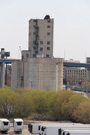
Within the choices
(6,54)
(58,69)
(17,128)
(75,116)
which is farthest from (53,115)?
(6,54)

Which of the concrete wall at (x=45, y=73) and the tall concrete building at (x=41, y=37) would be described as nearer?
the concrete wall at (x=45, y=73)

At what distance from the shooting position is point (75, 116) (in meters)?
68.1

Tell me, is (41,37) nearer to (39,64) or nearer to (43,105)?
(39,64)

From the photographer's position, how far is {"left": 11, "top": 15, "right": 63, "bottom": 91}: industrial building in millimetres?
100938

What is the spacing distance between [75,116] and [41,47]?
48539mm

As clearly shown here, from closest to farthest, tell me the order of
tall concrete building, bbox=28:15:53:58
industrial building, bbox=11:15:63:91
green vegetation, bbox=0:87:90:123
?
green vegetation, bbox=0:87:90:123 < industrial building, bbox=11:15:63:91 < tall concrete building, bbox=28:15:53:58

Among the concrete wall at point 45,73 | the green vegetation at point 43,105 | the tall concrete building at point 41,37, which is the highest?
the tall concrete building at point 41,37

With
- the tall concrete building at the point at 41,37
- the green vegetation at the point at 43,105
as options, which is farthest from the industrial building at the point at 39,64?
the green vegetation at the point at 43,105

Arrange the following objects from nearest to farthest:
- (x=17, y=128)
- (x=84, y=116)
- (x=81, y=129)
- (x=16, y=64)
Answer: (x=81, y=129) → (x=17, y=128) → (x=84, y=116) → (x=16, y=64)

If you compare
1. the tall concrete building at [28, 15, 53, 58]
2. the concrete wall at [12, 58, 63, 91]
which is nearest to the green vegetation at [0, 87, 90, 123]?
the concrete wall at [12, 58, 63, 91]

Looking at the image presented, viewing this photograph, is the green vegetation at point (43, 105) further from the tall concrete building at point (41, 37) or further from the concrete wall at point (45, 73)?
the tall concrete building at point (41, 37)

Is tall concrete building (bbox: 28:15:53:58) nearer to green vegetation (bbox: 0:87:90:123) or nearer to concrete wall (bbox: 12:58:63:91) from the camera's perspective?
concrete wall (bbox: 12:58:63:91)

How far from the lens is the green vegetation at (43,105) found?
7169 cm

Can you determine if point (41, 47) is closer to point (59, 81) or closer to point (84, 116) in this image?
point (59, 81)
